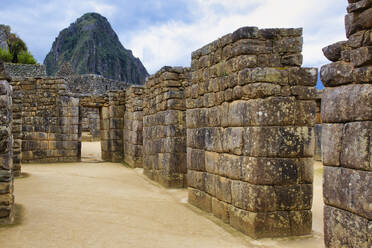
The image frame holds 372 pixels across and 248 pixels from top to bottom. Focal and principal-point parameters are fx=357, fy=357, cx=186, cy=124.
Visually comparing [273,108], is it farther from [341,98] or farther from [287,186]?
[341,98]

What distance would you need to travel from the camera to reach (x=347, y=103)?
3.49m

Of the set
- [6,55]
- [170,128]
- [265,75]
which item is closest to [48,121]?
[170,128]

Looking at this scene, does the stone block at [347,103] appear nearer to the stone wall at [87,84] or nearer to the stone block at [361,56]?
the stone block at [361,56]

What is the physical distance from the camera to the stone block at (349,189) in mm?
3256

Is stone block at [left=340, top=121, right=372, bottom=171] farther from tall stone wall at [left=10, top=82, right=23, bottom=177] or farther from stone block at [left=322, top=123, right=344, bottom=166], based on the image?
tall stone wall at [left=10, top=82, right=23, bottom=177]

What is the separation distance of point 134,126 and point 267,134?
32.7 ft

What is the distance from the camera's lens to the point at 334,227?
3.67 m

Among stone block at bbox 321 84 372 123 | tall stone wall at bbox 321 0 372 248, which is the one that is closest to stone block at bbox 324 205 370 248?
tall stone wall at bbox 321 0 372 248

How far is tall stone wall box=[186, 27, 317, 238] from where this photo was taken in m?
5.37

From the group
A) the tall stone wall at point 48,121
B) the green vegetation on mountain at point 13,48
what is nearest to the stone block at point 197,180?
the tall stone wall at point 48,121

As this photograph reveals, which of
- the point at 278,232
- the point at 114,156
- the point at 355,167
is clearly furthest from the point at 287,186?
the point at 114,156

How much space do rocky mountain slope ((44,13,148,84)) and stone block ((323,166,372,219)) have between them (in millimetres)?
64925

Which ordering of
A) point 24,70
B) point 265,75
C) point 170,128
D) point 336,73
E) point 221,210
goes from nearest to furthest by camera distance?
point 336,73, point 265,75, point 221,210, point 170,128, point 24,70

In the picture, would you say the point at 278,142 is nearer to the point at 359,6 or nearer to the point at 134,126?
the point at 359,6
